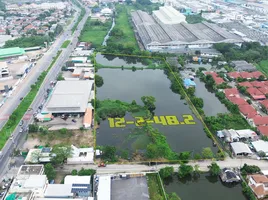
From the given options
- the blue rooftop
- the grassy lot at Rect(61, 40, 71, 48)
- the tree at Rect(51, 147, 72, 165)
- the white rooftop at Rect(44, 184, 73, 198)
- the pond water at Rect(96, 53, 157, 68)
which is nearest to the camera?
the white rooftop at Rect(44, 184, 73, 198)

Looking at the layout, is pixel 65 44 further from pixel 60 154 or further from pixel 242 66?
pixel 60 154

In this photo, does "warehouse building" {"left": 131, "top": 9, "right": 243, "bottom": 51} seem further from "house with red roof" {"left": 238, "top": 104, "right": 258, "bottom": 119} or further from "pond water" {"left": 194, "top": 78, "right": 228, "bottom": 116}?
"house with red roof" {"left": 238, "top": 104, "right": 258, "bottom": 119}

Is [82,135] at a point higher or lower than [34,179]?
lower

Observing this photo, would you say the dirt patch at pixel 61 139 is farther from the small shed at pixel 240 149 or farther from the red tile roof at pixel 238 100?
the red tile roof at pixel 238 100

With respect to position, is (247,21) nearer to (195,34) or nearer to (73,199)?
(195,34)

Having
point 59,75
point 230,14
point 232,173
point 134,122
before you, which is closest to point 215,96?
point 134,122

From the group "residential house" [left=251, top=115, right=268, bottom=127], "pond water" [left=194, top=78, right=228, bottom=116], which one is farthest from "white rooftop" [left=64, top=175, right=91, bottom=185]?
"residential house" [left=251, top=115, right=268, bottom=127]
